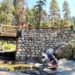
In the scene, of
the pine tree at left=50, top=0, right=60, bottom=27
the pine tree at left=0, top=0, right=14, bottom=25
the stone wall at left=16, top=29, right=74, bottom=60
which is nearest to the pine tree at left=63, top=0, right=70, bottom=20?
the pine tree at left=50, top=0, right=60, bottom=27

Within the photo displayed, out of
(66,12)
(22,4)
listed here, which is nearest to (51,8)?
(66,12)

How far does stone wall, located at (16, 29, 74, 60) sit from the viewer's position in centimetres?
Answer: 3097

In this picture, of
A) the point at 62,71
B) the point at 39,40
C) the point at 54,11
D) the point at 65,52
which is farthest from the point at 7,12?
the point at 62,71

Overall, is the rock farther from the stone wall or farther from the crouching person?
the crouching person

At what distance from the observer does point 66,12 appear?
238ft

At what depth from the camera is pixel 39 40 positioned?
3117 centimetres

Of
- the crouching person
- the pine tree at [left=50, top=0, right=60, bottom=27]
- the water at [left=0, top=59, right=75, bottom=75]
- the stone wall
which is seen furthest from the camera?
the pine tree at [left=50, top=0, right=60, bottom=27]

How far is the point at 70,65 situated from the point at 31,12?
41.1 m

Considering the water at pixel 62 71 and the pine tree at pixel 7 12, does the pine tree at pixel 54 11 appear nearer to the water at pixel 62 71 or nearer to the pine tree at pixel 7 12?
the pine tree at pixel 7 12

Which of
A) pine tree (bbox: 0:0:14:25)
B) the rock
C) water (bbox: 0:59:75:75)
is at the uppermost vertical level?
pine tree (bbox: 0:0:14:25)

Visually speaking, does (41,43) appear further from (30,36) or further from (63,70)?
(63,70)

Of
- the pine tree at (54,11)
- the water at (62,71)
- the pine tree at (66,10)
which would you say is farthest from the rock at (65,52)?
the pine tree at (66,10)

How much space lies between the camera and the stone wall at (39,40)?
31.0 meters

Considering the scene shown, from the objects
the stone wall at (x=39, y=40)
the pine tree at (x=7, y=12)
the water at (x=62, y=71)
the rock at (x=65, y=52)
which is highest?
the pine tree at (x=7, y=12)
